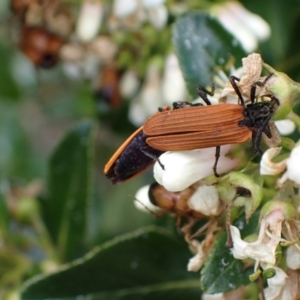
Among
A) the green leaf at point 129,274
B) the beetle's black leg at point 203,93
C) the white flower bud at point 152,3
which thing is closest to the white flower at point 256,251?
→ the beetle's black leg at point 203,93

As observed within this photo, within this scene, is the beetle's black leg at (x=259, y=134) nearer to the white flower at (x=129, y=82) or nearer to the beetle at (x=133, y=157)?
the beetle at (x=133, y=157)

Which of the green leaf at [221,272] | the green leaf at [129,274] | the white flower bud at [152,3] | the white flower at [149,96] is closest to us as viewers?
the green leaf at [221,272]

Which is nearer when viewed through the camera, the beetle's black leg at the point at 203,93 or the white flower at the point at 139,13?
the beetle's black leg at the point at 203,93

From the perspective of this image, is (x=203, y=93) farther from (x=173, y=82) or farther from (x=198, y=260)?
(x=173, y=82)

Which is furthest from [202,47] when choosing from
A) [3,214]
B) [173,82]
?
[3,214]

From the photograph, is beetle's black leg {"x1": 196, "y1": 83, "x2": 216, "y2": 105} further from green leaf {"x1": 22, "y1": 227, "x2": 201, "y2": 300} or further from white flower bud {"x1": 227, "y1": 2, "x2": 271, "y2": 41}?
white flower bud {"x1": 227, "y1": 2, "x2": 271, "y2": 41}

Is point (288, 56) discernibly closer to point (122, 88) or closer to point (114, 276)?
point (122, 88)
